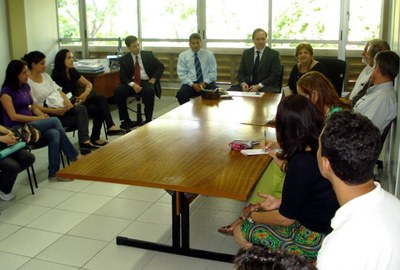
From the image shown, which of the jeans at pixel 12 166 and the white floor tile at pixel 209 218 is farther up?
the jeans at pixel 12 166

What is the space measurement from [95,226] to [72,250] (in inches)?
15.7

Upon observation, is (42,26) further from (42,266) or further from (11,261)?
(42,266)

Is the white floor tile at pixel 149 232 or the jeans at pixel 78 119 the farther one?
the jeans at pixel 78 119

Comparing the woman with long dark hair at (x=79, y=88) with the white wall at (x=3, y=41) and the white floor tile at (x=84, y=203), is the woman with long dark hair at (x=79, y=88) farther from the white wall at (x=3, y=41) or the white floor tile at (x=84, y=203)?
the white wall at (x=3, y=41)

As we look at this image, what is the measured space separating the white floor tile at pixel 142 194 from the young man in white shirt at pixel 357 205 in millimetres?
2832

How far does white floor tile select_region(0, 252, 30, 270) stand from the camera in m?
3.09

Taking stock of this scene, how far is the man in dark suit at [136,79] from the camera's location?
6.64 metres

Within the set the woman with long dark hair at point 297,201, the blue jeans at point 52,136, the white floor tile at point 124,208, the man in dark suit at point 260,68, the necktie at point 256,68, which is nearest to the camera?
the woman with long dark hair at point 297,201

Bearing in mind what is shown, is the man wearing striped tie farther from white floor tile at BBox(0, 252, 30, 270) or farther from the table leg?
white floor tile at BBox(0, 252, 30, 270)

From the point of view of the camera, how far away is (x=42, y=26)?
8273 millimetres

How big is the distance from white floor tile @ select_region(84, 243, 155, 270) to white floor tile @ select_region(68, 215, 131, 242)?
6.5 inches

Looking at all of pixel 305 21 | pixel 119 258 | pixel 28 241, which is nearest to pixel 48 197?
pixel 28 241

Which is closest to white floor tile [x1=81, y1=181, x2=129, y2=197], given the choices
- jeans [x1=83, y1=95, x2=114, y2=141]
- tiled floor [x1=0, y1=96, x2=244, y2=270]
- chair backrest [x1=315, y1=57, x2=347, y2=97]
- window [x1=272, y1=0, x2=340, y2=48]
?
tiled floor [x1=0, y1=96, x2=244, y2=270]

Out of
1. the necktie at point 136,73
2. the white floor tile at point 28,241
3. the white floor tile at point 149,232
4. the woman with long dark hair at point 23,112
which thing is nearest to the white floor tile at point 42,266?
the white floor tile at point 28,241
